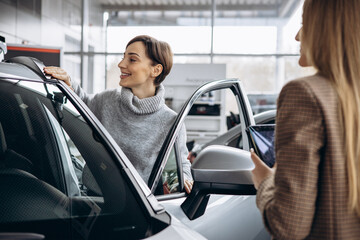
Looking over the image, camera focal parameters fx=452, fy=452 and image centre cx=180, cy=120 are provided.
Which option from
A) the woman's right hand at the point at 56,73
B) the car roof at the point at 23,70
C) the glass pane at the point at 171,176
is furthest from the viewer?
the glass pane at the point at 171,176

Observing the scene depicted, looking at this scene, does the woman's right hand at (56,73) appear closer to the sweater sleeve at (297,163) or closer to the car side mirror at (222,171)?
the car side mirror at (222,171)

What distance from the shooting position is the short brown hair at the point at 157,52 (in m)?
2.05

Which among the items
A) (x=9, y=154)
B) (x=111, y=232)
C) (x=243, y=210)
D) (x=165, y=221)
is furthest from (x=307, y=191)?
(x=243, y=210)

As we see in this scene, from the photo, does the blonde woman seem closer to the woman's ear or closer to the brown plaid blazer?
the brown plaid blazer

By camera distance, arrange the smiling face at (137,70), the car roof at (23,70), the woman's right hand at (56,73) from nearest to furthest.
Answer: the car roof at (23,70) → the woman's right hand at (56,73) → the smiling face at (137,70)

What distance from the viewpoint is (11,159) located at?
50.8 inches

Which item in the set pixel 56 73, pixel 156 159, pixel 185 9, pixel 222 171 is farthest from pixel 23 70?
pixel 185 9

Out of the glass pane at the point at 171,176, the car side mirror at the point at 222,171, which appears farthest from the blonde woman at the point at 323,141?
the glass pane at the point at 171,176

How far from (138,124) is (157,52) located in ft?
1.34

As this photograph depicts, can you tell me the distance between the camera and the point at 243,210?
2.03 m

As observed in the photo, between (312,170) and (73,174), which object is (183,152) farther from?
(312,170)

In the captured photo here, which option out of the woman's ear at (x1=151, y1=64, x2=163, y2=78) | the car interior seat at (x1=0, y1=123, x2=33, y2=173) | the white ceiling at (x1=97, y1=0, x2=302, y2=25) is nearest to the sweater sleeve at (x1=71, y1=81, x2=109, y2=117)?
the woman's ear at (x1=151, y1=64, x2=163, y2=78)

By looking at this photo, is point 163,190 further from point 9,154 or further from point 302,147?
point 302,147

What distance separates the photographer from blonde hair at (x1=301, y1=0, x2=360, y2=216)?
0.89 m
